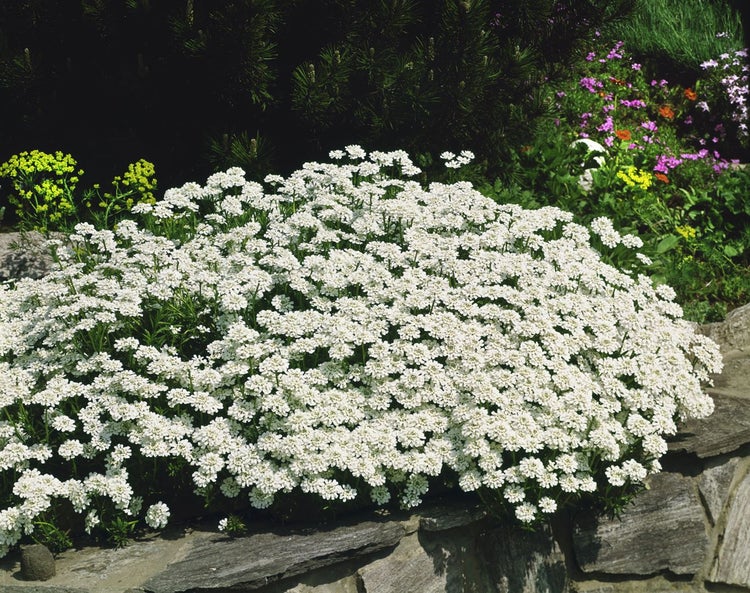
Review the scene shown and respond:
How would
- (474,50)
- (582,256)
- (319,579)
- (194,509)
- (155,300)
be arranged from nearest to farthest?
1. (319,579)
2. (194,509)
3. (155,300)
4. (582,256)
5. (474,50)

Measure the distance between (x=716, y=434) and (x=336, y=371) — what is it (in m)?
2.11

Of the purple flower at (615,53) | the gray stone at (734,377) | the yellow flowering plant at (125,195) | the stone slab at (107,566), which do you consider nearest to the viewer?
the stone slab at (107,566)

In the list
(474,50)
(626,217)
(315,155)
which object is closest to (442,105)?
(474,50)

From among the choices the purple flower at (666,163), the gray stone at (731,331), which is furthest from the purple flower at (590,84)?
the gray stone at (731,331)

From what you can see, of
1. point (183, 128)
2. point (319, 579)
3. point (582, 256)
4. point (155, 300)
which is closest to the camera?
point (319, 579)

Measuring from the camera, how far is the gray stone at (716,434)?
4.50 meters

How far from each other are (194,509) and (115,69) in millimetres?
3653

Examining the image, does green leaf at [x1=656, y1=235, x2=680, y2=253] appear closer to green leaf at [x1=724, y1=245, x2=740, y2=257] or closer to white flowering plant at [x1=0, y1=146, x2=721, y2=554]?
green leaf at [x1=724, y1=245, x2=740, y2=257]

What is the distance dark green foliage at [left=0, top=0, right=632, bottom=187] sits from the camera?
6.03m

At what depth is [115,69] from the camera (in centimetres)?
635

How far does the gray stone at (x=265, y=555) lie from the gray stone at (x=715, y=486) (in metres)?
1.79

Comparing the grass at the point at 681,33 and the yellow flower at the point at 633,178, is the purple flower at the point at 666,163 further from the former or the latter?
the grass at the point at 681,33

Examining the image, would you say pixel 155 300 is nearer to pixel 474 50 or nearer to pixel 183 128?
pixel 183 128

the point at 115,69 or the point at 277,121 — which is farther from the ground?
the point at 115,69
